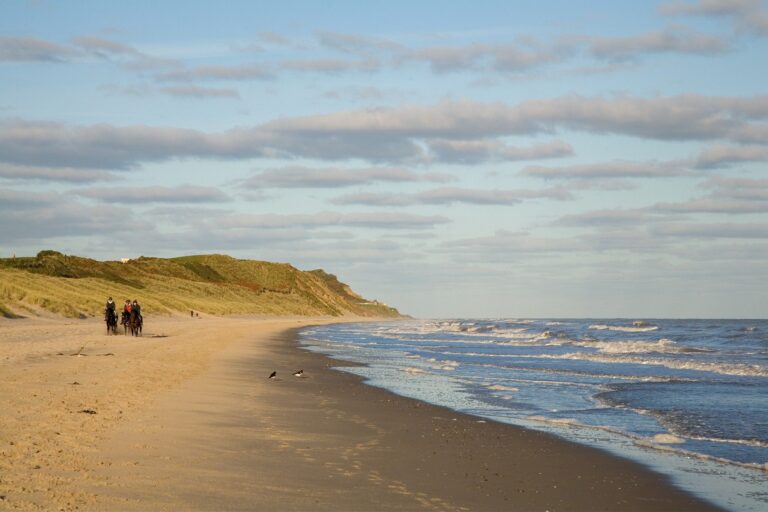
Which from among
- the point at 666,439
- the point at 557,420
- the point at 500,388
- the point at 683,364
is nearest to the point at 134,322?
the point at 500,388

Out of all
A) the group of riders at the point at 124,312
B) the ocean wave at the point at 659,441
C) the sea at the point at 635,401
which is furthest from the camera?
the group of riders at the point at 124,312

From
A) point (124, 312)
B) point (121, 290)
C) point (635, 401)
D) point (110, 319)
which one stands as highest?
point (121, 290)

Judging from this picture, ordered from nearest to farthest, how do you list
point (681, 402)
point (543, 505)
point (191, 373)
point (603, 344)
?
point (543, 505), point (681, 402), point (191, 373), point (603, 344)

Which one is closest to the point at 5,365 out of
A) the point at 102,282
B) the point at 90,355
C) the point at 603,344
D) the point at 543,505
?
the point at 90,355

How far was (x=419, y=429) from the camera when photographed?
1542 cm

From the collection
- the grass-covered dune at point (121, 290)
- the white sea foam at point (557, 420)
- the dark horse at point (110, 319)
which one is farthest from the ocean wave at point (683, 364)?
the grass-covered dune at point (121, 290)

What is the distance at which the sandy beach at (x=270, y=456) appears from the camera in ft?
29.6

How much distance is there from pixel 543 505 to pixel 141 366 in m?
17.4

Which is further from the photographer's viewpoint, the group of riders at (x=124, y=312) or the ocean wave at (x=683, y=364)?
the group of riders at (x=124, y=312)

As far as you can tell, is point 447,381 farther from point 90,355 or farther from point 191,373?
point 90,355

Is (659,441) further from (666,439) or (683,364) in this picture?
(683,364)

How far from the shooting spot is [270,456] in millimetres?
11641

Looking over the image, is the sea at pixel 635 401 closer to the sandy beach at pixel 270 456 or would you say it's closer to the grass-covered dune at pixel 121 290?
the sandy beach at pixel 270 456

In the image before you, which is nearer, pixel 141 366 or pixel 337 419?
pixel 337 419
